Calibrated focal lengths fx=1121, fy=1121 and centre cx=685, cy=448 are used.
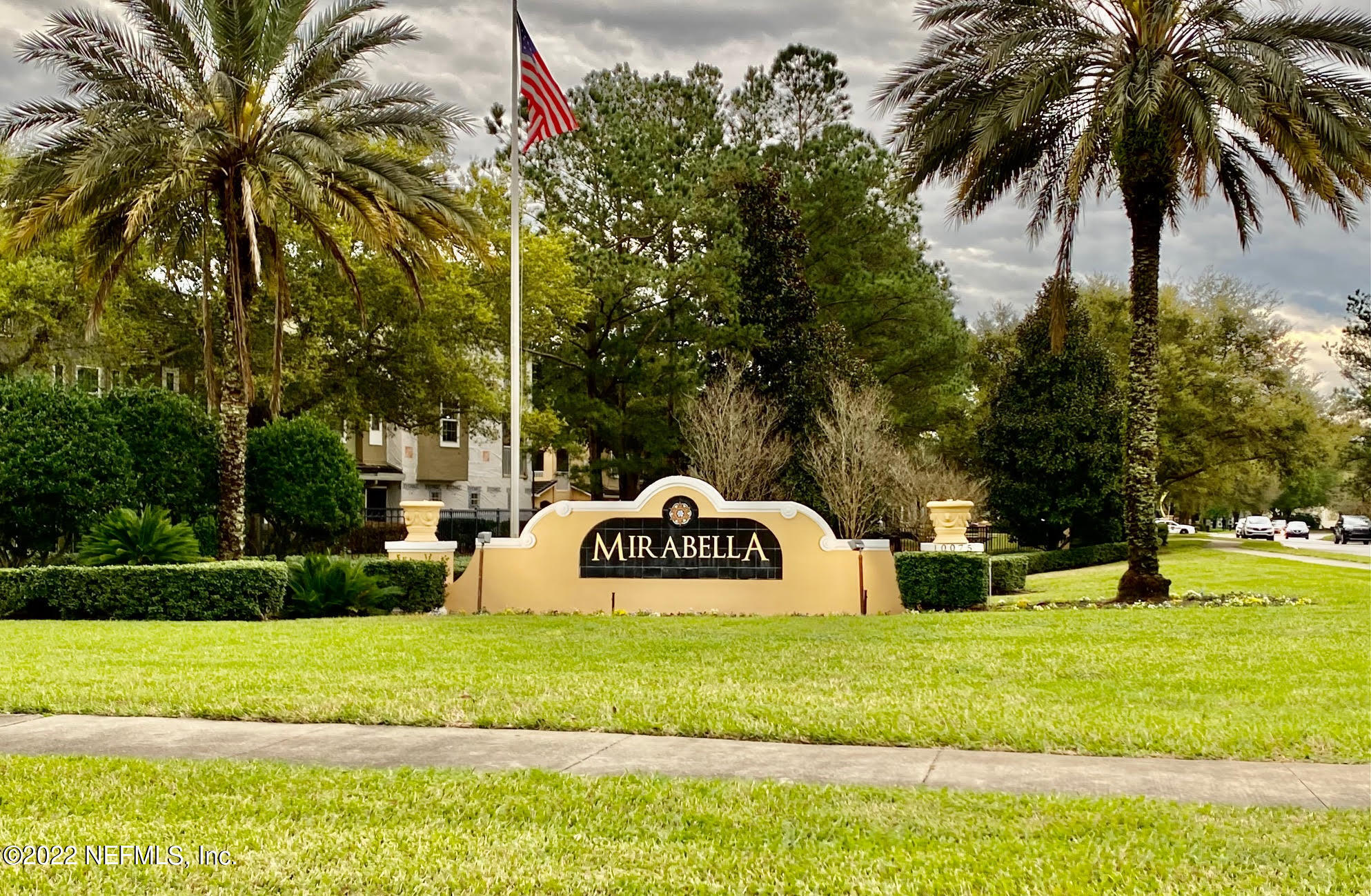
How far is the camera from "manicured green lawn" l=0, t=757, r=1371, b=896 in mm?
4695

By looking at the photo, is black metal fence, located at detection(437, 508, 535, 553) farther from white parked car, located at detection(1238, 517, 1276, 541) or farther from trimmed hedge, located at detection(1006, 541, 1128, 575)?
white parked car, located at detection(1238, 517, 1276, 541)

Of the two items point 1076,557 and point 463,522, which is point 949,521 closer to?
point 1076,557

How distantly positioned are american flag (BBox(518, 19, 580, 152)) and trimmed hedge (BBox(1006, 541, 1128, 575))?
17.3 meters

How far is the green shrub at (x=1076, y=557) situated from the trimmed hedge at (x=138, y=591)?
20.9 m

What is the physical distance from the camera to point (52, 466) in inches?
784

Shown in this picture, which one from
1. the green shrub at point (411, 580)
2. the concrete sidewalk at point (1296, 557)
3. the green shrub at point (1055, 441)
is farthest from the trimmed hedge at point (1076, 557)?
the green shrub at point (411, 580)

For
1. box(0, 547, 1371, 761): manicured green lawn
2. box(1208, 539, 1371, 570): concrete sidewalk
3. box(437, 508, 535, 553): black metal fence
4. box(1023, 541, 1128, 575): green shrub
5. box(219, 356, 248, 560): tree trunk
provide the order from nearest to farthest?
box(0, 547, 1371, 761): manicured green lawn
box(219, 356, 248, 560): tree trunk
box(1208, 539, 1371, 570): concrete sidewalk
box(1023, 541, 1128, 575): green shrub
box(437, 508, 535, 553): black metal fence

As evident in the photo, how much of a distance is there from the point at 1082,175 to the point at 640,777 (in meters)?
15.0

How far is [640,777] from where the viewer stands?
6.50m

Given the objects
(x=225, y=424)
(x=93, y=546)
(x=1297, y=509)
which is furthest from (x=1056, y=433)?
(x=1297, y=509)

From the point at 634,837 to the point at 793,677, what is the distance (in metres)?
5.07

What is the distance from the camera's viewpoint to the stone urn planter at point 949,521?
62.7 ft

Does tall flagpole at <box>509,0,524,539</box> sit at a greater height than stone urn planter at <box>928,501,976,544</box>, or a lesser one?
greater

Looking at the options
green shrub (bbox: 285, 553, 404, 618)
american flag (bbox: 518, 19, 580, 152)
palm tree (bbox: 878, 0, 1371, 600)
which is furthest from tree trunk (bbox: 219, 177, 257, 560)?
palm tree (bbox: 878, 0, 1371, 600)
